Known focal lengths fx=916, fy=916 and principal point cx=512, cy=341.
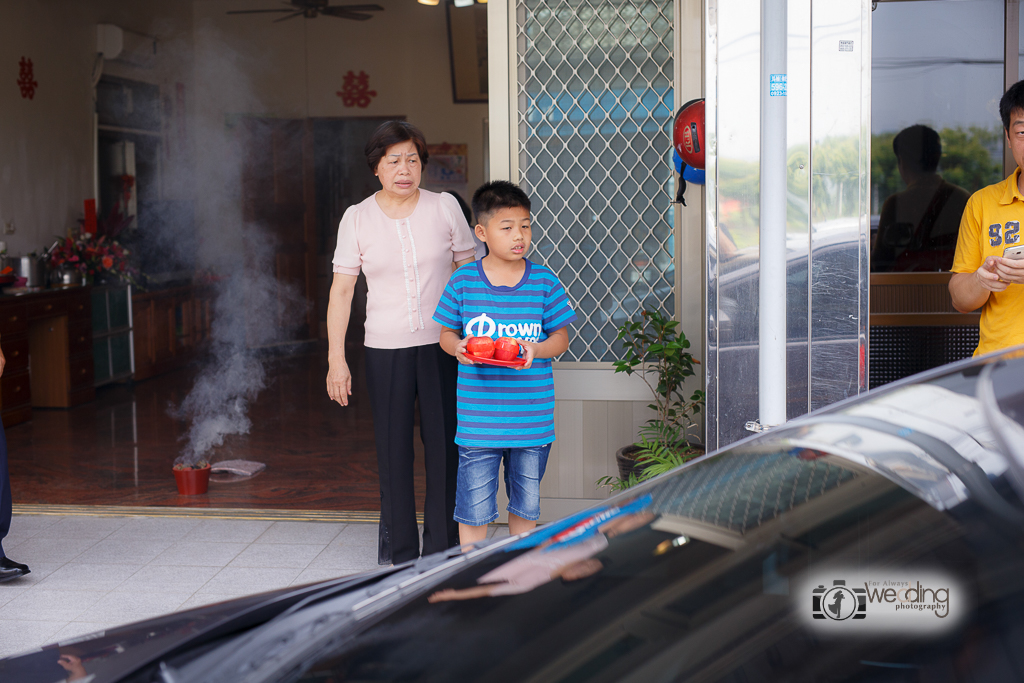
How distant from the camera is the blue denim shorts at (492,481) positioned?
2705 mm

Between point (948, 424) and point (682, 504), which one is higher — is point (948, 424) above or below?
above

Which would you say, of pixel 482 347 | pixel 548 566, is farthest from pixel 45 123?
pixel 548 566

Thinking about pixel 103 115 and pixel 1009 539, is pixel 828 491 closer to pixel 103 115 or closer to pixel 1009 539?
pixel 1009 539

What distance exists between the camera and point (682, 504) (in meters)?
1.45

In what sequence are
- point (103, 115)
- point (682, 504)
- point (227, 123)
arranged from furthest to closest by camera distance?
point (227, 123) → point (103, 115) → point (682, 504)

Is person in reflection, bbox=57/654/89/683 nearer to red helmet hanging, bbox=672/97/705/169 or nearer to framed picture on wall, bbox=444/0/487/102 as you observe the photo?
red helmet hanging, bbox=672/97/705/169

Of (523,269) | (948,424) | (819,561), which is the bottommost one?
(819,561)

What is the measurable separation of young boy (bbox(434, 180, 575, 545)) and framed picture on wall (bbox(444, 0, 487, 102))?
695cm

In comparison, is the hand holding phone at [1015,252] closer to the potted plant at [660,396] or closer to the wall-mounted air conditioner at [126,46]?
the potted plant at [660,396]

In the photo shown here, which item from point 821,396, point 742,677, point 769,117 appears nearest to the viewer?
point 742,677

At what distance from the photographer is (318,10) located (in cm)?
879

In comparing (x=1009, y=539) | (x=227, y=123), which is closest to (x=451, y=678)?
(x=1009, y=539)

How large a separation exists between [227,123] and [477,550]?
28.9 ft

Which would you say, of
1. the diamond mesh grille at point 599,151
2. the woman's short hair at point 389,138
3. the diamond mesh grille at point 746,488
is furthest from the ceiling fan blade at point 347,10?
the diamond mesh grille at point 746,488
